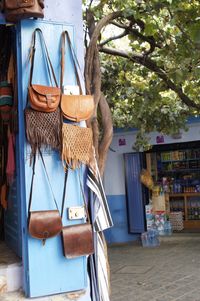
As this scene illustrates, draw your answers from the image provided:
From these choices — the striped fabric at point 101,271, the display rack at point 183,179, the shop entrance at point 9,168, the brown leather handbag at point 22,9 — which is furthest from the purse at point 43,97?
the display rack at point 183,179

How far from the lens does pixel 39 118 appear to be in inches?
122

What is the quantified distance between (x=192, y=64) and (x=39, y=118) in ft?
7.82

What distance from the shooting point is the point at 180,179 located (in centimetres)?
1250

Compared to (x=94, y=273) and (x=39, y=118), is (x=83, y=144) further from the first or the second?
(x=94, y=273)

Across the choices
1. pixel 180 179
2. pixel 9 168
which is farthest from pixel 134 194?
pixel 9 168

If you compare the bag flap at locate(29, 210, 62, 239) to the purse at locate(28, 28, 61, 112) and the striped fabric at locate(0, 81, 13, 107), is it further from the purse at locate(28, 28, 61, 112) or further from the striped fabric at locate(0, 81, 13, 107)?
the striped fabric at locate(0, 81, 13, 107)

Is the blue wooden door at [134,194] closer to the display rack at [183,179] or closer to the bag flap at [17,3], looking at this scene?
the display rack at [183,179]

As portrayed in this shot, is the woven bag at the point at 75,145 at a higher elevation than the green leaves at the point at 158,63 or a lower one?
lower

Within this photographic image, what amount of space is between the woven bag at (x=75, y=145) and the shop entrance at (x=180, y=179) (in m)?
8.72

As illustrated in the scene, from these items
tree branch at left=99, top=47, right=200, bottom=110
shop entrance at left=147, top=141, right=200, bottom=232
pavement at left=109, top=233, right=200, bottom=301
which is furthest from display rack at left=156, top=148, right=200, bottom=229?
tree branch at left=99, top=47, right=200, bottom=110

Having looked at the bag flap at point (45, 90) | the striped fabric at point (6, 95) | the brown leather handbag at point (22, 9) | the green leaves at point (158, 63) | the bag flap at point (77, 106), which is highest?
the green leaves at point (158, 63)

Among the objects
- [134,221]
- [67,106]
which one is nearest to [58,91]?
[67,106]

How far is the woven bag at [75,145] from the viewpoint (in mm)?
3154

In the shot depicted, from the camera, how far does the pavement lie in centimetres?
670
